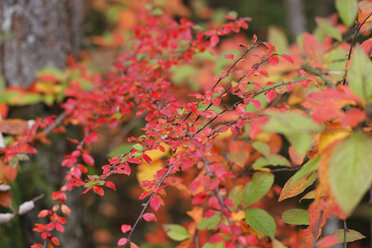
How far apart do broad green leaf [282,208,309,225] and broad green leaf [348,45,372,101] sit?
491mm

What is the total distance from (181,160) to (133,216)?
324 cm

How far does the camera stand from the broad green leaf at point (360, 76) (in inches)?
24.9

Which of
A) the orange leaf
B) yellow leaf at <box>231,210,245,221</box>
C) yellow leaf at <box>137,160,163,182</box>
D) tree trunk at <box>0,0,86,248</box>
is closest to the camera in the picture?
yellow leaf at <box>231,210,245,221</box>

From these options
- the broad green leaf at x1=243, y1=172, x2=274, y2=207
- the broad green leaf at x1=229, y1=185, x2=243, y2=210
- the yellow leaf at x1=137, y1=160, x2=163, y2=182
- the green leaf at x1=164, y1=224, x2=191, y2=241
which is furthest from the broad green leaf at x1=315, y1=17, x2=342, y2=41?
the green leaf at x1=164, y1=224, x2=191, y2=241

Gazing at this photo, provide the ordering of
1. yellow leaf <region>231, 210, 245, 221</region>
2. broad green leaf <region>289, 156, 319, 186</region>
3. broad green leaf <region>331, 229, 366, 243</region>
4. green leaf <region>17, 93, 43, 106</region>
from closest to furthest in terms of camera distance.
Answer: broad green leaf <region>289, 156, 319, 186</region> < broad green leaf <region>331, 229, 366, 243</region> < yellow leaf <region>231, 210, 245, 221</region> < green leaf <region>17, 93, 43, 106</region>

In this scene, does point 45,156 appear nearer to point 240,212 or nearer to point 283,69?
point 240,212

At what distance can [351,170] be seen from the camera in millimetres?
589

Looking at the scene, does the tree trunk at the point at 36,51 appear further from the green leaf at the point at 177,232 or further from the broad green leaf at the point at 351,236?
the broad green leaf at the point at 351,236

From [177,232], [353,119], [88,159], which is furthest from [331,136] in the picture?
[88,159]

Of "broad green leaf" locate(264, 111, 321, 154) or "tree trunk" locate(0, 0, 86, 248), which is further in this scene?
"tree trunk" locate(0, 0, 86, 248)

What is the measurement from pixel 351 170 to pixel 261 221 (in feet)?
1.62

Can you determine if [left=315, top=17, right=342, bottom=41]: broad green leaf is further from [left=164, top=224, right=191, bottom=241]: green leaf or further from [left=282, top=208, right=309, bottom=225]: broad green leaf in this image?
[left=164, top=224, right=191, bottom=241]: green leaf

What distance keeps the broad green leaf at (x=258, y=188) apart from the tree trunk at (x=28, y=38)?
5.56 feet

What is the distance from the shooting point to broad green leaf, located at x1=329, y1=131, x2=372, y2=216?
57 cm
